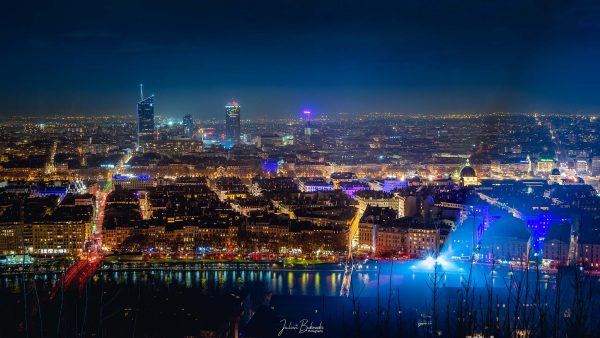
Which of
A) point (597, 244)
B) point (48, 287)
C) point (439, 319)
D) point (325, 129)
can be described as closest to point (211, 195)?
point (48, 287)

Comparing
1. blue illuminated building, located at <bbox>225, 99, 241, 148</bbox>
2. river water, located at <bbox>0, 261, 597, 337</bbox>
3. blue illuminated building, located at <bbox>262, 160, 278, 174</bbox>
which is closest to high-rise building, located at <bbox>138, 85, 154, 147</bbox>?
blue illuminated building, located at <bbox>225, 99, 241, 148</bbox>

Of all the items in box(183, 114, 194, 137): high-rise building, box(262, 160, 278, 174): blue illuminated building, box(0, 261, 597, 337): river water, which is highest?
box(183, 114, 194, 137): high-rise building

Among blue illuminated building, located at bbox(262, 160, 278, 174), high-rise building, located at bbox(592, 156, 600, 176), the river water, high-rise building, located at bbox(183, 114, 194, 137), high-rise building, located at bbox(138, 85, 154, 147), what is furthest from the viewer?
high-rise building, located at bbox(183, 114, 194, 137)

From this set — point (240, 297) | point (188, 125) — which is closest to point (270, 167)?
point (240, 297)

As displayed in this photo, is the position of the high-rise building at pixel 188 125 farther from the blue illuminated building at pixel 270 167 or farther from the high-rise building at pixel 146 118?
the blue illuminated building at pixel 270 167

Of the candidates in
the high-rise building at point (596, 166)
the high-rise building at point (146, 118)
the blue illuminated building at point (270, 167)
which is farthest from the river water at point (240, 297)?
the high-rise building at point (146, 118)

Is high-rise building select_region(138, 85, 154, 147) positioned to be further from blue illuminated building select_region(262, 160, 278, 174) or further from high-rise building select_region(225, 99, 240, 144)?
blue illuminated building select_region(262, 160, 278, 174)

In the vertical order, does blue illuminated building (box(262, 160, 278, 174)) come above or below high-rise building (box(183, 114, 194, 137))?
below

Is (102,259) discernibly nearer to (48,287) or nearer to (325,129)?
(48,287)
